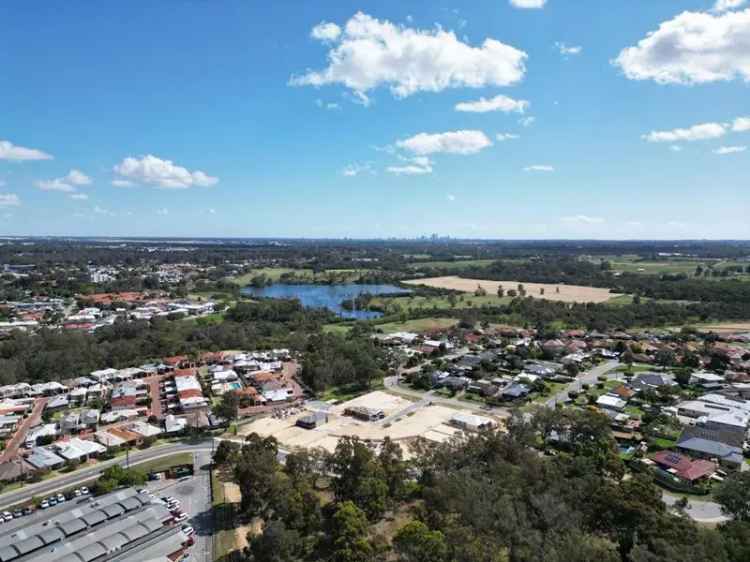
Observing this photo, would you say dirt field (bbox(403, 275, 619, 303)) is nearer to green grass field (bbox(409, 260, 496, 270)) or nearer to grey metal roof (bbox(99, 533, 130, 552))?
green grass field (bbox(409, 260, 496, 270))

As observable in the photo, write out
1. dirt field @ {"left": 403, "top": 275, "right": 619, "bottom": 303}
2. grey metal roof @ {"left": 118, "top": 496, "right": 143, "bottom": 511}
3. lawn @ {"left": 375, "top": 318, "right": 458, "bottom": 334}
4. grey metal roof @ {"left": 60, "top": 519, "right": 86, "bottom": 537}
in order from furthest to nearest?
1. dirt field @ {"left": 403, "top": 275, "right": 619, "bottom": 303}
2. lawn @ {"left": 375, "top": 318, "right": 458, "bottom": 334}
3. grey metal roof @ {"left": 118, "top": 496, "right": 143, "bottom": 511}
4. grey metal roof @ {"left": 60, "top": 519, "right": 86, "bottom": 537}

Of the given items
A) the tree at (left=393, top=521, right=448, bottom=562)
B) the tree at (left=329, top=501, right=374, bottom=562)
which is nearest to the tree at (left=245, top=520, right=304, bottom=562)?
the tree at (left=329, top=501, right=374, bottom=562)

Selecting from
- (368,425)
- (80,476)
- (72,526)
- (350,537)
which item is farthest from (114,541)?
(368,425)

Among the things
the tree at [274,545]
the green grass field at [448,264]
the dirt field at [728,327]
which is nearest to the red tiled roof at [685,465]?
the tree at [274,545]

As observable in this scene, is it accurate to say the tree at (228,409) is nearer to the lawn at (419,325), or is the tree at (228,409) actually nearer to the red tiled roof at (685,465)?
the red tiled roof at (685,465)

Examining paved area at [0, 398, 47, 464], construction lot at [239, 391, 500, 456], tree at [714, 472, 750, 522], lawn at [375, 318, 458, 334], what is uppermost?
tree at [714, 472, 750, 522]

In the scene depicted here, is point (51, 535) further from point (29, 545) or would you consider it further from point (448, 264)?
point (448, 264)

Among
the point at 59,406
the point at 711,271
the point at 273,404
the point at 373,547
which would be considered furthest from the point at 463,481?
the point at 711,271
